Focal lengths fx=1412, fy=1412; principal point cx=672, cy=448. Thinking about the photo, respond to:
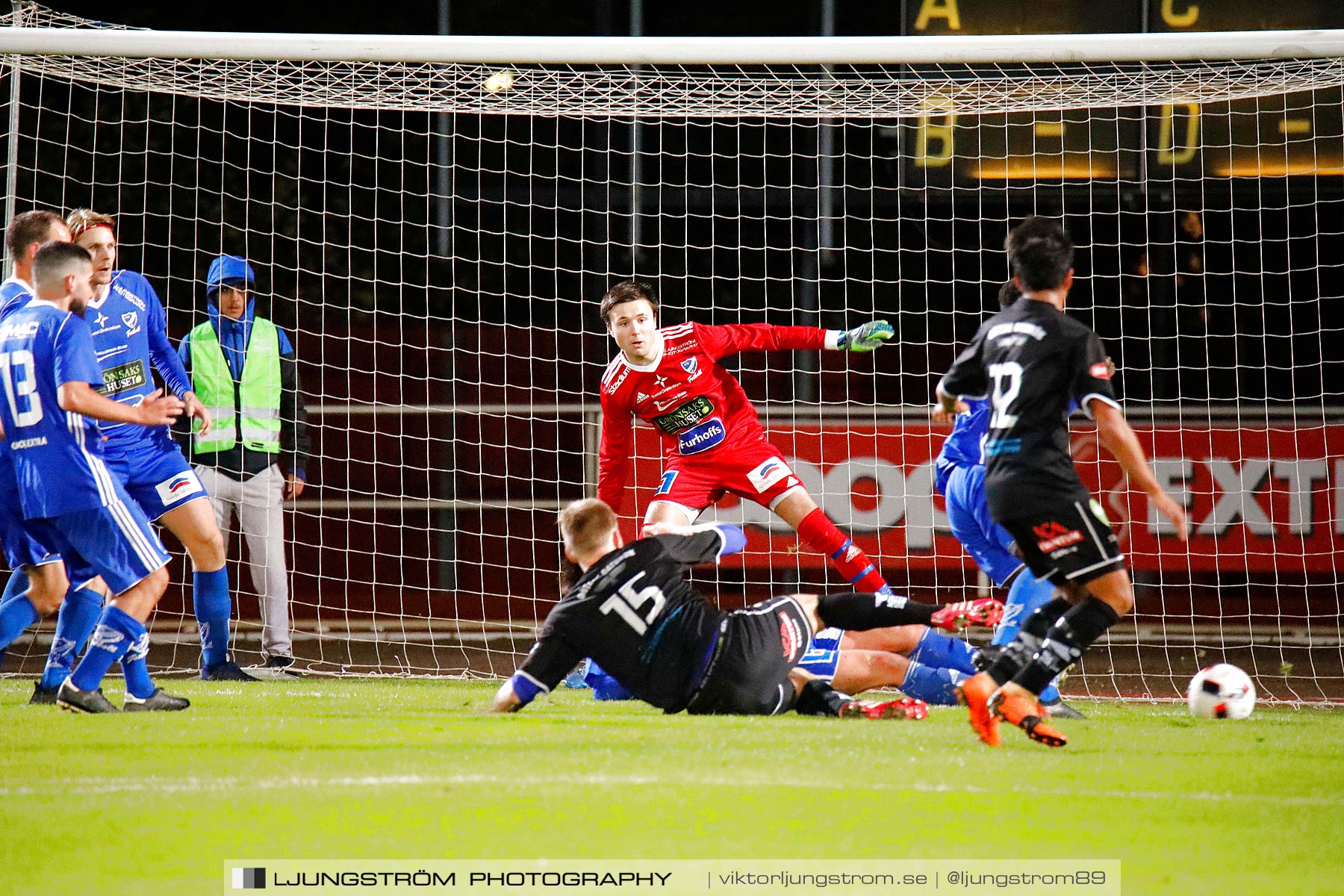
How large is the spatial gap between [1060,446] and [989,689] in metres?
0.73

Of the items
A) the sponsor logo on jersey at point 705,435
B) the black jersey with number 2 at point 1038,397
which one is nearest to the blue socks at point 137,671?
the sponsor logo on jersey at point 705,435

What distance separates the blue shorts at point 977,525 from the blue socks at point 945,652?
0.48 meters

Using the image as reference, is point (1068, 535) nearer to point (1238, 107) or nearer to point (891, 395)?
point (891, 395)

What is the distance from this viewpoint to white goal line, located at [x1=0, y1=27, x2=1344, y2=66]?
6285 mm

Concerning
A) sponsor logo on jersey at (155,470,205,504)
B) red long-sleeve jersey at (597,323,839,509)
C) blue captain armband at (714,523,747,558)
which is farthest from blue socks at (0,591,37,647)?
blue captain armband at (714,523,747,558)

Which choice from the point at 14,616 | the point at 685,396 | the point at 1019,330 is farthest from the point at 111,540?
the point at 1019,330

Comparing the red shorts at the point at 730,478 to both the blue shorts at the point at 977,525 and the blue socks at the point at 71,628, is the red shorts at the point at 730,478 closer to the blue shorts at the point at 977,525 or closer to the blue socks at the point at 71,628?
the blue shorts at the point at 977,525

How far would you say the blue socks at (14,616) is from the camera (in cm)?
517

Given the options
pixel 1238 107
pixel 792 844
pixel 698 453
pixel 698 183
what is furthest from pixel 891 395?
pixel 792 844

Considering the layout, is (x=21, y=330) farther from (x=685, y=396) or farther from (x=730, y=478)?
(x=730, y=478)

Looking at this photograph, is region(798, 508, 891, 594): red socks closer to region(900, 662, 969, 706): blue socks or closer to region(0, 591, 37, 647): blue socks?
region(900, 662, 969, 706): blue socks

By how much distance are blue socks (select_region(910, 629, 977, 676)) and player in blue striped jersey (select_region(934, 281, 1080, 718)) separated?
0.24 metres

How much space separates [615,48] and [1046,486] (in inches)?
132

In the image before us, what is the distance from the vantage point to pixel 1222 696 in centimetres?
504
